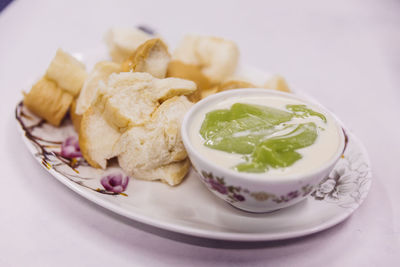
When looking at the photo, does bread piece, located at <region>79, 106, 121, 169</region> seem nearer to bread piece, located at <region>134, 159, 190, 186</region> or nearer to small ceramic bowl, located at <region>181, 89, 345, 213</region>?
bread piece, located at <region>134, 159, 190, 186</region>

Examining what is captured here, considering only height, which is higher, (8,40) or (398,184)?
(8,40)

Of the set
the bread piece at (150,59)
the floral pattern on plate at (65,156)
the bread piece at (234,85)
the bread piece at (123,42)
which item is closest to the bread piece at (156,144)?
the floral pattern on plate at (65,156)

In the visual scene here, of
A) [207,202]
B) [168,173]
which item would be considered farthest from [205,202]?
[168,173]

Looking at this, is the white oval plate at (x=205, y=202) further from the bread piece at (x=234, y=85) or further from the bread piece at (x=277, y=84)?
the bread piece at (x=234, y=85)

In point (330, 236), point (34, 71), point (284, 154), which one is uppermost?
point (284, 154)

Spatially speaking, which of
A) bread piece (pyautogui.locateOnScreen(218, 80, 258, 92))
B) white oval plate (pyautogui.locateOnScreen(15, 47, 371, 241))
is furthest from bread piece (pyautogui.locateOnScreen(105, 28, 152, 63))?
white oval plate (pyautogui.locateOnScreen(15, 47, 371, 241))

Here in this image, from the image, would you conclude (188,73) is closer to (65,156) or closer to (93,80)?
(93,80)

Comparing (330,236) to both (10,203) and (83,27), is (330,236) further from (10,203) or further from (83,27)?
(83,27)

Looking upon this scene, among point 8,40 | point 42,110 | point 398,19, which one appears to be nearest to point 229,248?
point 42,110
